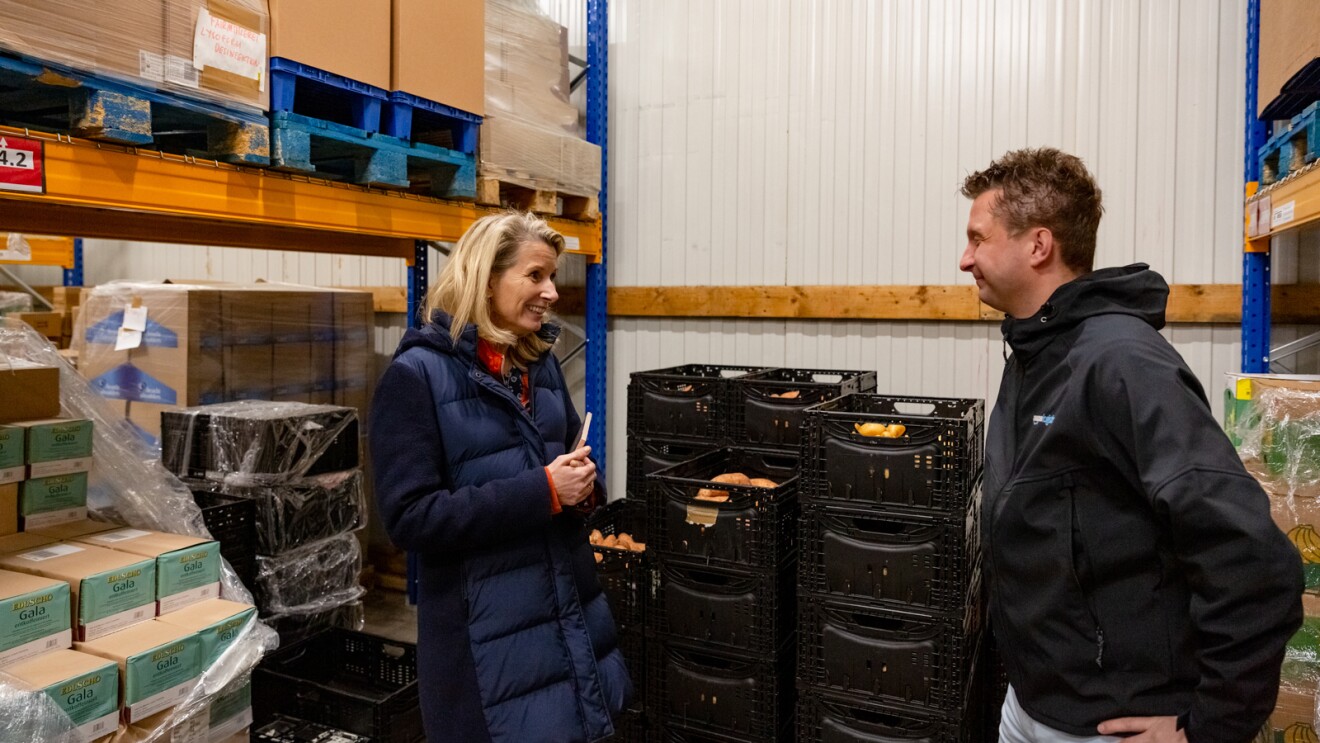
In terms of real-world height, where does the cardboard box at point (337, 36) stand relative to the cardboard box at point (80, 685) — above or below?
above

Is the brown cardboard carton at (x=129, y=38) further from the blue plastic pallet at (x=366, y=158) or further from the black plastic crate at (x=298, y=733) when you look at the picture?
the black plastic crate at (x=298, y=733)

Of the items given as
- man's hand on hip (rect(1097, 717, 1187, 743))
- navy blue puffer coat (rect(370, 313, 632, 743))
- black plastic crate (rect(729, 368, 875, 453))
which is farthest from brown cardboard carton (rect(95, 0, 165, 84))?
man's hand on hip (rect(1097, 717, 1187, 743))

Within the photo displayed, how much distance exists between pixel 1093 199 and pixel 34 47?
9.16 ft

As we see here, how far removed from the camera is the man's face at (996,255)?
75.5 inches

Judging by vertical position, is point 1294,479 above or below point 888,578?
above

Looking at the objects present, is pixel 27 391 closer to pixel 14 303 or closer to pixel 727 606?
pixel 727 606

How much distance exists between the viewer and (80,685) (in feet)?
7.66

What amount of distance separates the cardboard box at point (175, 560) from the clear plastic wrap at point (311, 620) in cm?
120

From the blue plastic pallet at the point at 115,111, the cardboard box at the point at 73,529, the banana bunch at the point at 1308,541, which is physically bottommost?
the cardboard box at the point at 73,529

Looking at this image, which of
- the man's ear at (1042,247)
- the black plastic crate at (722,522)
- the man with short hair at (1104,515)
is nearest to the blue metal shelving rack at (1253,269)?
the black plastic crate at (722,522)

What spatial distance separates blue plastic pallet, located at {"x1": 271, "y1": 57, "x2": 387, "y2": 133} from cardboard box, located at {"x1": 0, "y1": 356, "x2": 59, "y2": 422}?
4.01 ft

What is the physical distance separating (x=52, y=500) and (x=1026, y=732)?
10.2ft

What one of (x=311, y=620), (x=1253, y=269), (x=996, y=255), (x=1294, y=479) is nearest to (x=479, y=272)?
(x=996, y=255)

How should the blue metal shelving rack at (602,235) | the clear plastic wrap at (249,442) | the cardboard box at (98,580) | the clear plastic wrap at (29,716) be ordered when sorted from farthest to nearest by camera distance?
the blue metal shelving rack at (602,235), the clear plastic wrap at (249,442), the cardboard box at (98,580), the clear plastic wrap at (29,716)
